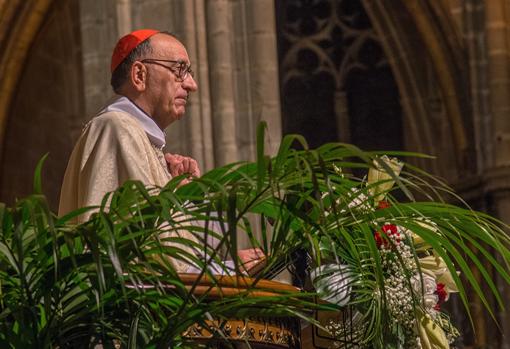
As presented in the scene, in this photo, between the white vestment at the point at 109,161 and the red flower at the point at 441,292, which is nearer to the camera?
the white vestment at the point at 109,161

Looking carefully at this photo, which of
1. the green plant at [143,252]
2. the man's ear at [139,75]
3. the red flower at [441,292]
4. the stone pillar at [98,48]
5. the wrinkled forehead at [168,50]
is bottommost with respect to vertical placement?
the red flower at [441,292]

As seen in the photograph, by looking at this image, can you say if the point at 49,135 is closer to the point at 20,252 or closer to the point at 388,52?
the point at 388,52

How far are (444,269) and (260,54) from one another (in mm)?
6797

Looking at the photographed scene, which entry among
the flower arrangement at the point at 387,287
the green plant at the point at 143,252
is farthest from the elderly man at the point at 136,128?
the green plant at the point at 143,252

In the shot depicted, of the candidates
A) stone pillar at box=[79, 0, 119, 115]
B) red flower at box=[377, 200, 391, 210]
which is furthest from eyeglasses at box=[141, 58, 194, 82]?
stone pillar at box=[79, 0, 119, 115]

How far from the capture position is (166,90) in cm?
576

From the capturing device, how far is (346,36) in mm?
17703

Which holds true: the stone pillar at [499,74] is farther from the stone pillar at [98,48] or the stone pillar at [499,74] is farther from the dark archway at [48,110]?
the dark archway at [48,110]

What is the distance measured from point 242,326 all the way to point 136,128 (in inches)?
36.6

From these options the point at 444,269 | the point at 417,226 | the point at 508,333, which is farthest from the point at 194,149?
the point at 417,226

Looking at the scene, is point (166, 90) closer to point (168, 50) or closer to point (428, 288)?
point (168, 50)

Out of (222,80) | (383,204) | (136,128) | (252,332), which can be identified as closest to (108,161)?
(136,128)

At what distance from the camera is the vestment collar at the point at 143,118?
566 cm

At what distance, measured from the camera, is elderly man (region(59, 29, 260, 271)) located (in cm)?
539
